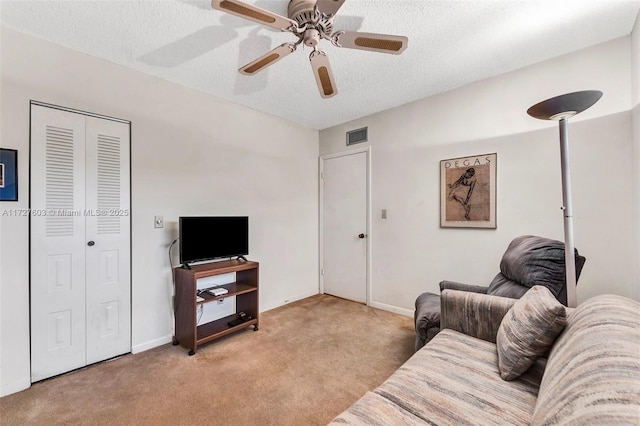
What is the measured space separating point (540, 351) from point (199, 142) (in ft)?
9.95

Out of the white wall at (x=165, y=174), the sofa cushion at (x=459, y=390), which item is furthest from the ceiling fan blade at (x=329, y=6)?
the white wall at (x=165, y=174)

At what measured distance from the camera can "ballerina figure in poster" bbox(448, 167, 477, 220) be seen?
2.63m

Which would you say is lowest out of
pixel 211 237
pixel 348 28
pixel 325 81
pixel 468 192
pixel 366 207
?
pixel 211 237

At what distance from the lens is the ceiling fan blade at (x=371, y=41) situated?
145 cm

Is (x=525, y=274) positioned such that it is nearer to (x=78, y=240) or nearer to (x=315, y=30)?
(x=315, y=30)

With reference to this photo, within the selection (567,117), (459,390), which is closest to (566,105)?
(567,117)

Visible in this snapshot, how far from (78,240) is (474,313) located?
113 inches

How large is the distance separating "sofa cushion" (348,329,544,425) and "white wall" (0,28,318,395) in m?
2.24

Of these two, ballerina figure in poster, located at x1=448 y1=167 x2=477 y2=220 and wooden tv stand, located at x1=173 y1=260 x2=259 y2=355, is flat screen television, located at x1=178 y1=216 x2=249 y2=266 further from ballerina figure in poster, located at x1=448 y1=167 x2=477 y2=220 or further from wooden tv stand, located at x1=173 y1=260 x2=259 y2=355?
ballerina figure in poster, located at x1=448 y1=167 x2=477 y2=220

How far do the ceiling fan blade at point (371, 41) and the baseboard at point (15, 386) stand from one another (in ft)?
9.92

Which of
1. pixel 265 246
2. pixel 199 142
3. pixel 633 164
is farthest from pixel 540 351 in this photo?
pixel 199 142

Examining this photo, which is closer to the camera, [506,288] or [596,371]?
[596,371]

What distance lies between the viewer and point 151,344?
2.43 m

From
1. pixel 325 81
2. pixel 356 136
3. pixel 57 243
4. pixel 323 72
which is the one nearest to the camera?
pixel 323 72
